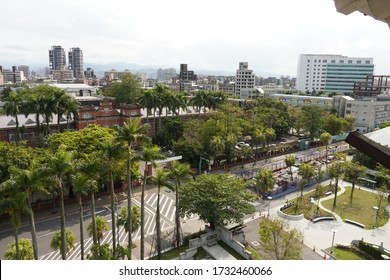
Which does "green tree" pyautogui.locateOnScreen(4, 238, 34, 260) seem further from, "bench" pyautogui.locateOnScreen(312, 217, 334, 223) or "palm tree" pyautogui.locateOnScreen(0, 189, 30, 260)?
"bench" pyautogui.locateOnScreen(312, 217, 334, 223)

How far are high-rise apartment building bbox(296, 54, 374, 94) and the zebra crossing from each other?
4622 inches

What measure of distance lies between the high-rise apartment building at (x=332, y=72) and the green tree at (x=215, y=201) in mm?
119465

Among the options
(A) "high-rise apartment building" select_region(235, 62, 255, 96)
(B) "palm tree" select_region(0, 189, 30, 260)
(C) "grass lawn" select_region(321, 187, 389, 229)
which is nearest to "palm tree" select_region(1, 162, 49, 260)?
(B) "palm tree" select_region(0, 189, 30, 260)

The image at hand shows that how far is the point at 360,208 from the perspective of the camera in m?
31.8

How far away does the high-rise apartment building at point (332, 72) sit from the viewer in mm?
126125

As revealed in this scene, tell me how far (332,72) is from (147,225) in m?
128

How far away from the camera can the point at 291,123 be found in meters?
64.4

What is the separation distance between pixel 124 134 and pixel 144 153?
1.78 metres

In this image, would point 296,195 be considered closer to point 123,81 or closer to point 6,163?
point 6,163

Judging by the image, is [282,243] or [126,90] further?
[126,90]

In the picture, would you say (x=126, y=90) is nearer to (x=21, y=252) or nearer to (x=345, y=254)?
→ (x=21, y=252)

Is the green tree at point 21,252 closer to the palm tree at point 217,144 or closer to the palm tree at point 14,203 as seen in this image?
the palm tree at point 14,203

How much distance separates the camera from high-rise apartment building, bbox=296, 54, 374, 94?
126 m

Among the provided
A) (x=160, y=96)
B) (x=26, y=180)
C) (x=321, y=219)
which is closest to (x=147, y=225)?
(x=26, y=180)
